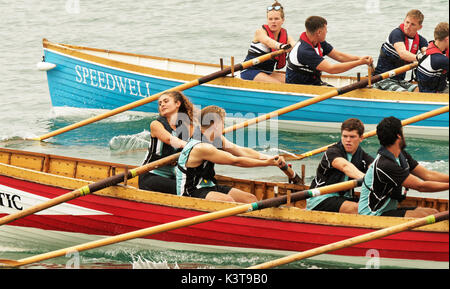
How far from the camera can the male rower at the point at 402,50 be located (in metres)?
13.4

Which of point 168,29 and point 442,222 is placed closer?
point 442,222

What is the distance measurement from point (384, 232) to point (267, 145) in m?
6.52

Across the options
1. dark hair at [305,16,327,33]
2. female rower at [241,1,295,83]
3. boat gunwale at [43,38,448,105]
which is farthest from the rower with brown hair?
female rower at [241,1,295,83]

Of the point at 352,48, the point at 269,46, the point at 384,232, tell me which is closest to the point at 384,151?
the point at 384,232

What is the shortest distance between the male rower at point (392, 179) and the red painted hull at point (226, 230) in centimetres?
27

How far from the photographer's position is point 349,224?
8664 millimetres

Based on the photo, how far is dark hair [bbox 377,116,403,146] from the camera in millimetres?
7934

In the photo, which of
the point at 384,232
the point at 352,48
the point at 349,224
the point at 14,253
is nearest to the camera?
the point at 384,232

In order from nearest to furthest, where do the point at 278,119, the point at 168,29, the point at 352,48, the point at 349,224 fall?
the point at 349,224, the point at 278,119, the point at 352,48, the point at 168,29

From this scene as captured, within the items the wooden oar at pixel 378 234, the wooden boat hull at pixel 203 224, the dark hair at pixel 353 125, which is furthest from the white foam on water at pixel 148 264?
the dark hair at pixel 353 125

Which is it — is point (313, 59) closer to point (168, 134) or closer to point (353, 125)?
point (168, 134)

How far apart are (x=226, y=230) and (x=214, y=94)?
5514 millimetres

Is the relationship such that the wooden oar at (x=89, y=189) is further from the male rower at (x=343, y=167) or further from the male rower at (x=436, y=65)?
the male rower at (x=436, y=65)
